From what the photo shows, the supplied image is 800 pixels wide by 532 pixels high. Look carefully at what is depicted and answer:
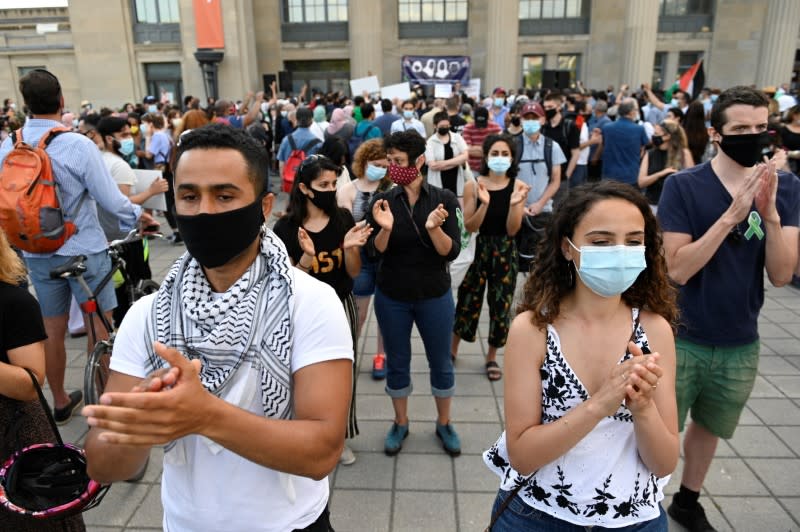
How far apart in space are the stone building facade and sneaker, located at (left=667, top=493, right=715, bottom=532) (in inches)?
1061

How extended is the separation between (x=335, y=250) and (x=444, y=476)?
1.59 meters

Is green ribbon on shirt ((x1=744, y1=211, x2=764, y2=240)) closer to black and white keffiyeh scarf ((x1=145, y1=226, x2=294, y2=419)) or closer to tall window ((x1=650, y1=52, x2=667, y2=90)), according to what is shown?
black and white keffiyeh scarf ((x1=145, y1=226, x2=294, y2=419))

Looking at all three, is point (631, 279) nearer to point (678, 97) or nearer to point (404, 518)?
point (404, 518)

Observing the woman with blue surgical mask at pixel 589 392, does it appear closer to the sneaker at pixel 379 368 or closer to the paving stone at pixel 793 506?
the paving stone at pixel 793 506

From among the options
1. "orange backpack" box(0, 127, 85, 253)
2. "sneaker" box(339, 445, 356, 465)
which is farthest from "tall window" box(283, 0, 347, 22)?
"sneaker" box(339, 445, 356, 465)

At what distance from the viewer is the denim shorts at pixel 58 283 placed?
156 inches

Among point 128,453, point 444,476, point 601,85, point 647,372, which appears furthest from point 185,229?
point 601,85

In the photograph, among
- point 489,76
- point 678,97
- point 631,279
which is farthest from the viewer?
point 489,76

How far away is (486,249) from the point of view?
482cm

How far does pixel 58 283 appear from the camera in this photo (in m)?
4.01

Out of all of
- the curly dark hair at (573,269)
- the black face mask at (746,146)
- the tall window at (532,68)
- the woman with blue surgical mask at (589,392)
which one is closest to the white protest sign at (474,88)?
the tall window at (532,68)

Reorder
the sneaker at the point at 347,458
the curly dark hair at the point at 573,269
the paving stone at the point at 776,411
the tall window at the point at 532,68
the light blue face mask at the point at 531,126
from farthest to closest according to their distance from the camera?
the tall window at the point at 532,68, the light blue face mask at the point at 531,126, the paving stone at the point at 776,411, the sneaker at the point at 347,458, the curly dark hair at the point at 573,269

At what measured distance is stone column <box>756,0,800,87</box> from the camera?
2741 centimetres

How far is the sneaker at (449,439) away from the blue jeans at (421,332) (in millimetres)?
251
